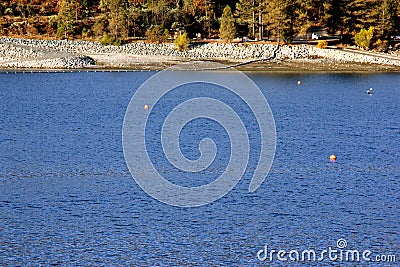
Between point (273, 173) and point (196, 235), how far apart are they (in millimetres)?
9350

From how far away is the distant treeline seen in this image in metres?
95.2

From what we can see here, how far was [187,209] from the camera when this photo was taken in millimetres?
28172

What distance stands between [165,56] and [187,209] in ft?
209

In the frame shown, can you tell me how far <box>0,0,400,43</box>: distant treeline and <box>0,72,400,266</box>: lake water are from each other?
45296 mm

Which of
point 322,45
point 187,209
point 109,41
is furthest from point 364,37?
point 187,209

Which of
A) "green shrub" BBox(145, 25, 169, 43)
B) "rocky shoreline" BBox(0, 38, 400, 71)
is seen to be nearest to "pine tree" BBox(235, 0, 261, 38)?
"rocky shoreline" BBox(0, 38, 400, 71)

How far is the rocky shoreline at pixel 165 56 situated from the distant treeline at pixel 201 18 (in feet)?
12.4

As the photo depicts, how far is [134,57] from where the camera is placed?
8975 centimetres

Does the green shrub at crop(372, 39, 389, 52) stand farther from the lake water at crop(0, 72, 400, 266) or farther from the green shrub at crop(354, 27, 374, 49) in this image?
the lake water at crop(0, 72, 400, 266)

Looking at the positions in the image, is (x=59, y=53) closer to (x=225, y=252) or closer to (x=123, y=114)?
(x=123, y=114)

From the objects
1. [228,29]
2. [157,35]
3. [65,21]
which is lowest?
[157,35]

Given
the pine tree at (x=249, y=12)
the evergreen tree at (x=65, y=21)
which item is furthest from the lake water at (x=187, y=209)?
the evergreen tree at (x=65, y=21)

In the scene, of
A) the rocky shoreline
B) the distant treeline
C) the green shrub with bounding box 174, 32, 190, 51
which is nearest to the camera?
the rocky shoreline

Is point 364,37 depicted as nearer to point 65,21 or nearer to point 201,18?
point 201,18
